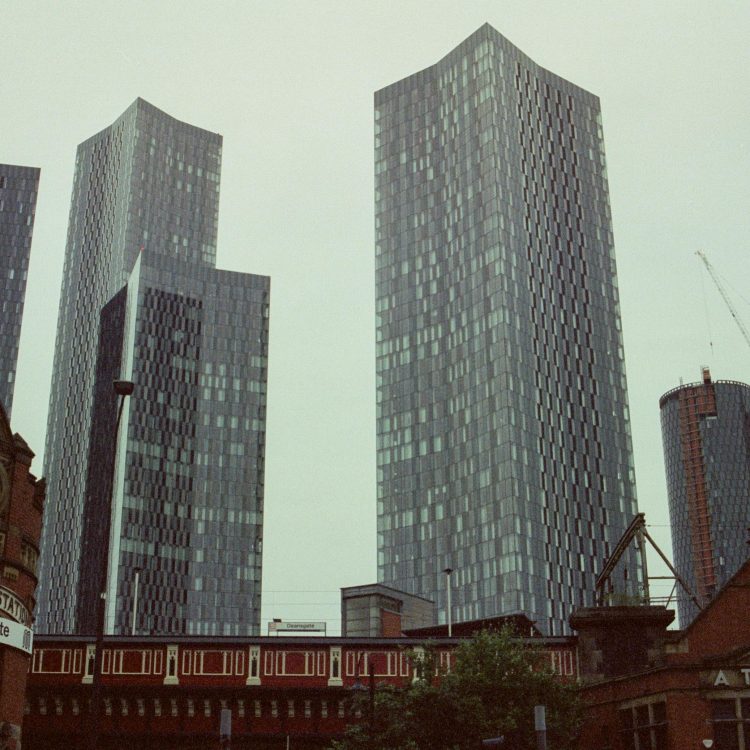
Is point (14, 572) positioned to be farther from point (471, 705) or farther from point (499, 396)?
point (499, 396)

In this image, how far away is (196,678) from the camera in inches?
2507

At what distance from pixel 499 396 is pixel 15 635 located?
433 ft

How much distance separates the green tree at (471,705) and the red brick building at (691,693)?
7.33 feet

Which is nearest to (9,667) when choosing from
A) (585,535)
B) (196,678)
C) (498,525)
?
(196,678)

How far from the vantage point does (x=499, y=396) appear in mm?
174125

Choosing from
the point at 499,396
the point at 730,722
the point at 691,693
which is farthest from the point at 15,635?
the point at 499,396

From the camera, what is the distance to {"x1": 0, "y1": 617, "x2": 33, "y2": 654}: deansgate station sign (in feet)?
151

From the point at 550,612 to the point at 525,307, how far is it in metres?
51.4

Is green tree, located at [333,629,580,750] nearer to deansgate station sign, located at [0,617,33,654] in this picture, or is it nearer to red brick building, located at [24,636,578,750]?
red brick building, located at [24,636,578,750]

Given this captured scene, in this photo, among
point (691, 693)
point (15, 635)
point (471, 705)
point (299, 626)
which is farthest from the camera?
point (299, 626)

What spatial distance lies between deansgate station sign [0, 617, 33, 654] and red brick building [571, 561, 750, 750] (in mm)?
27014

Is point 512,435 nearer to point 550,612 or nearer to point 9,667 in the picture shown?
point 550,612

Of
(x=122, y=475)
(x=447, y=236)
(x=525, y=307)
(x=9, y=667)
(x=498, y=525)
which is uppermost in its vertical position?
(x=447, y=236)

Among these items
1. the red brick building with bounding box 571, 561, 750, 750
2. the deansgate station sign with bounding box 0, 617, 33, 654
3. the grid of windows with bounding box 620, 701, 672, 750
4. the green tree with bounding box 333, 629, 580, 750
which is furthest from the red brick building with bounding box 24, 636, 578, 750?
the deansgate station sign with bounding box 0, 617, 33, 654
